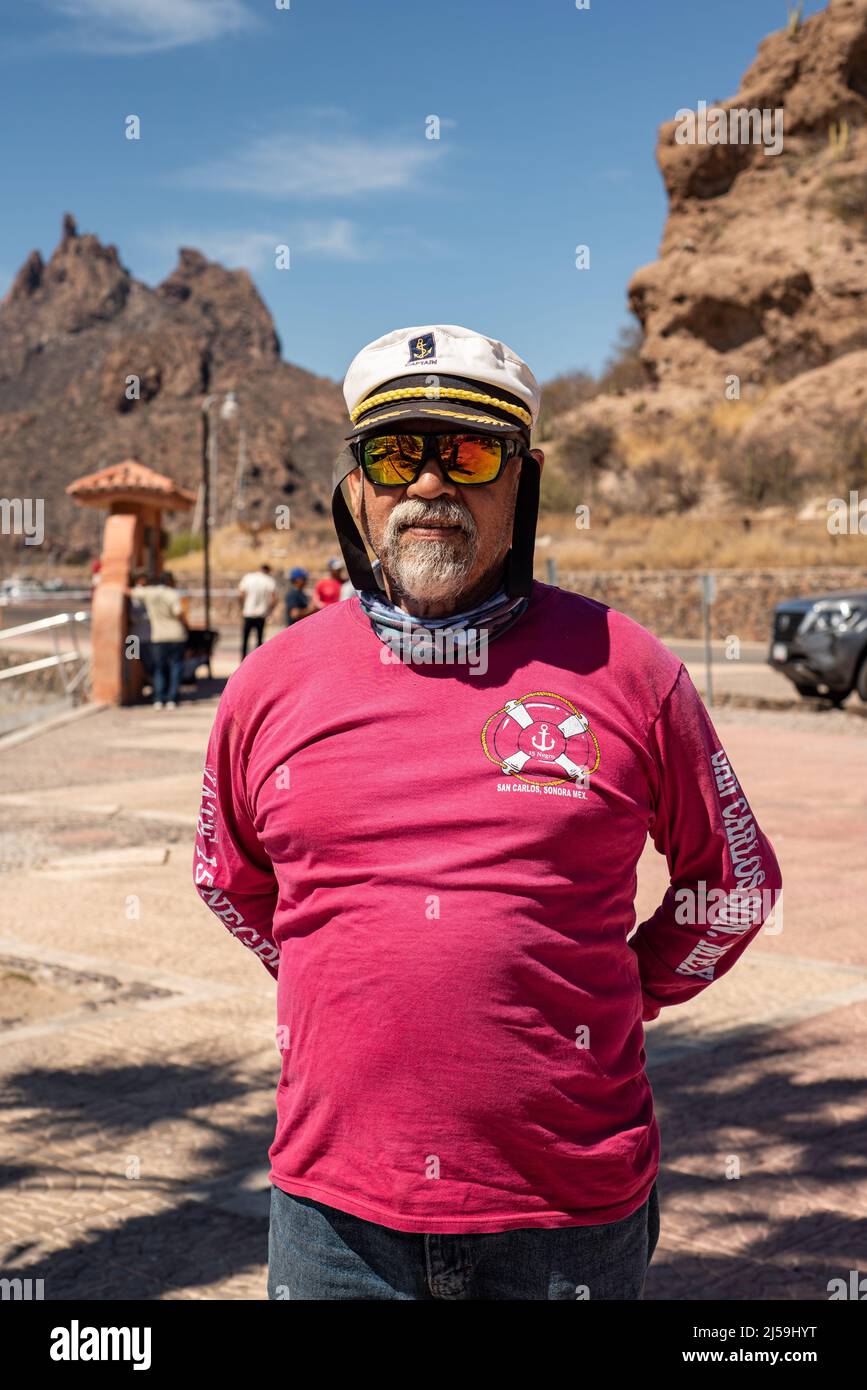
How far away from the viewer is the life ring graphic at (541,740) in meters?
2.08

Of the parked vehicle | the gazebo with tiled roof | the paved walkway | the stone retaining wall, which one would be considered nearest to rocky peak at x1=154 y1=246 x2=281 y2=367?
the stone retaining wall

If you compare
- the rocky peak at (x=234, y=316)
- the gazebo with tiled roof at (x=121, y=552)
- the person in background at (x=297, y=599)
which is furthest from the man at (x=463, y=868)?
the rocky peak at (x=234, y=316)

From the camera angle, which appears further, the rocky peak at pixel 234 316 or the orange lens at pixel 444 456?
the rocky peak at pixel 234 316

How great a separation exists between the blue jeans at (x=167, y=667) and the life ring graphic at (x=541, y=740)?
685 inches

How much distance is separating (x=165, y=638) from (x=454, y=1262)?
17420mm

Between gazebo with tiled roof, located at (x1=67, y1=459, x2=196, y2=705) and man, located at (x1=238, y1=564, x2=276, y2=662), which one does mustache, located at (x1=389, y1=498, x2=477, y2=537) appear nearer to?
gazebo with tiled roof, located at (x1=67, y1=459, x2=196, y2=705)

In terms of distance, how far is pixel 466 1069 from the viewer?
6.65 ft

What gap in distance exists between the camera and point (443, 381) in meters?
2.27

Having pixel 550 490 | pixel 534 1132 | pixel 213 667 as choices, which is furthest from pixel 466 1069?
pixel 550 490

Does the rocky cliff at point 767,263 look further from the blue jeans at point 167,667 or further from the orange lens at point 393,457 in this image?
the orange lens at point 393,457

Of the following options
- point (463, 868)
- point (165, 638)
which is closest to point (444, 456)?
point (463, 868)

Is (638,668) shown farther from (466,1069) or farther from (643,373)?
(643,373)

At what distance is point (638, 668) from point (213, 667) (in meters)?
23.7

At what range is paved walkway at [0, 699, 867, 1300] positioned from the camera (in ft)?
13.0
